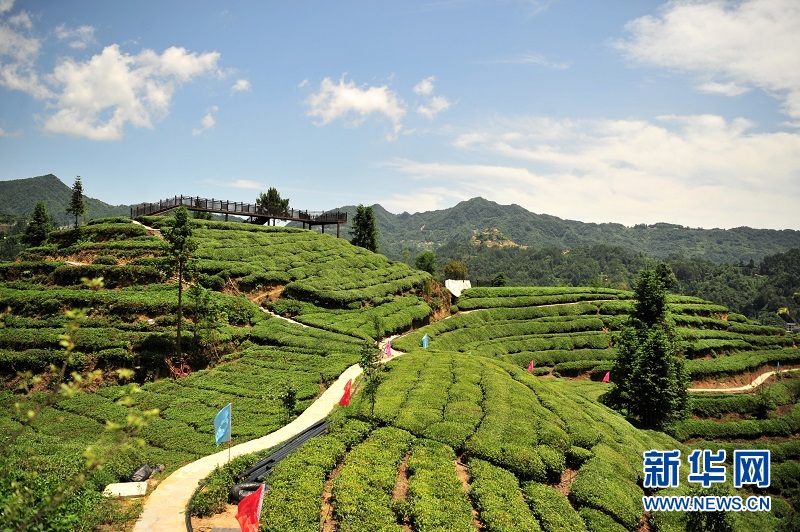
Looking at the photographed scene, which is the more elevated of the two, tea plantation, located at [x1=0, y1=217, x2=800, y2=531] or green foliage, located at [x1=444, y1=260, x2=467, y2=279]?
green foliage, located at [x1=444, y1=260, x2=467, y2=279]

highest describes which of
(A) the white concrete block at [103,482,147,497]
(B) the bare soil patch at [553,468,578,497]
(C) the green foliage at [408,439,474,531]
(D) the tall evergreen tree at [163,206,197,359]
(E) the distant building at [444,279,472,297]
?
(D) the tall evergreen tree at [163,206,197,359]

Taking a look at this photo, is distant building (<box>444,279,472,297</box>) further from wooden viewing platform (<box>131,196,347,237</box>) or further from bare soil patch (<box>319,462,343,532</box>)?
bare soil patch (<box>319,462,343,532</box>)

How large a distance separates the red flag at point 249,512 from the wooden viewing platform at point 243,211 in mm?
37832

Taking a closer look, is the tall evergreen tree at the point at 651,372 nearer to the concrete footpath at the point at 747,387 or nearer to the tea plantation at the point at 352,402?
the tea plantation at the point at 352,402

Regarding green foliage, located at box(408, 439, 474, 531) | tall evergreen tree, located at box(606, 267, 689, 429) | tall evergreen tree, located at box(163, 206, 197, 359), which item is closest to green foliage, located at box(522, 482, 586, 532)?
green foliage, located at box(408, 439, 474, 531)

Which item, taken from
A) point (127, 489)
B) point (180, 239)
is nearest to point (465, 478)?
point (127, 489)

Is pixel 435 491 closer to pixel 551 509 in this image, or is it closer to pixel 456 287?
pixel 551 509

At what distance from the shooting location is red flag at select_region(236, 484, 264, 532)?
35.1 ft

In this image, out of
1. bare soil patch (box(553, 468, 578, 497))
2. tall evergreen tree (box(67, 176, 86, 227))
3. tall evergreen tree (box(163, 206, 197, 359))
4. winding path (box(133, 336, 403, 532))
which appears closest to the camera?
winding path (box(133, 336, 403, 532))

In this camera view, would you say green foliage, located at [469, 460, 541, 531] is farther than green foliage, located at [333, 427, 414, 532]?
Yes

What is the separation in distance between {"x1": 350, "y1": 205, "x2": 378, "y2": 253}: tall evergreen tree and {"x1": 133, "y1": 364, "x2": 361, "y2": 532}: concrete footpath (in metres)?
44.3

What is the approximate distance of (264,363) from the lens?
26.5 meters

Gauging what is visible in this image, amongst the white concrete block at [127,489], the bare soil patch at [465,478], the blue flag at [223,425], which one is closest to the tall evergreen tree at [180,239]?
the blue flag at [223,425]

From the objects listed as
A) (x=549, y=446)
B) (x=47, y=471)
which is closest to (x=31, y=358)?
(x=47, y=471)
